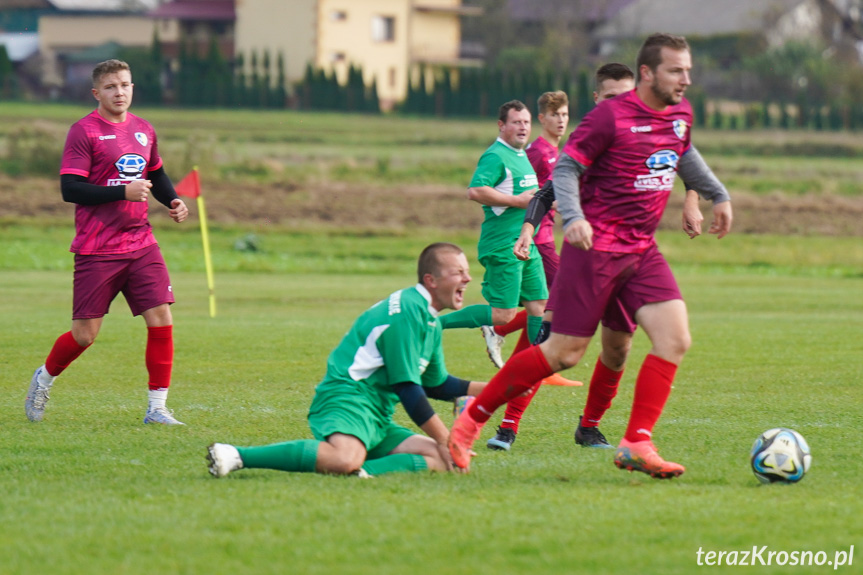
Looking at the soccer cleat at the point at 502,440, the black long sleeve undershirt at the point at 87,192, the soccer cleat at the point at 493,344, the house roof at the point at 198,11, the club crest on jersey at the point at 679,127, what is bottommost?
the soccer cleat at the point at 493,344

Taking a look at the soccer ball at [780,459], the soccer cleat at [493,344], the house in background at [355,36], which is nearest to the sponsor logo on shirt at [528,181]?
the soccer cleat at [493,344]

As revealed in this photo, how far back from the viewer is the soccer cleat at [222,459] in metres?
5.79

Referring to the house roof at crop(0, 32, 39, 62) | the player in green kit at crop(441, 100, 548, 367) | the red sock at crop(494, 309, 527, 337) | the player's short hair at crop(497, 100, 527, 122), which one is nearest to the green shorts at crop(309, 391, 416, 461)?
the player in green kit at crop(441, 100, 548, 367)

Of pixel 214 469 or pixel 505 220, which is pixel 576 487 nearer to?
pixel 214 469

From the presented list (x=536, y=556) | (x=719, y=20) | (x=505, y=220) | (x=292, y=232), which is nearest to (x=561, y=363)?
(x=536, y=556)

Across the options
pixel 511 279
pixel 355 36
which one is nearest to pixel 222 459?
pixel 511 279

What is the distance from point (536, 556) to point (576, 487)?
136cm

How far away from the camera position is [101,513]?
16.7 ft

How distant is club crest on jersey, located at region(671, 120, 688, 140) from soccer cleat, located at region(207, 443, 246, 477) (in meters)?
2.86

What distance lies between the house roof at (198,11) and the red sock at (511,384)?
6174 centimetres

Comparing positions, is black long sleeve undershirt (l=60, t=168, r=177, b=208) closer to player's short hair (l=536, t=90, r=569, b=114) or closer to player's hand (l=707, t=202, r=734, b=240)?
player's short hair (l=536, t=90, r=569, b=114)

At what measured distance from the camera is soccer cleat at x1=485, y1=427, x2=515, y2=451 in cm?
704

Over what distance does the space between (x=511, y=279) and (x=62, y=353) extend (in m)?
3.44

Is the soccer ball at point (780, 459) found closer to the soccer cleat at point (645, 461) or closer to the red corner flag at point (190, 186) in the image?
the soccer cleat at point (645, 461)
